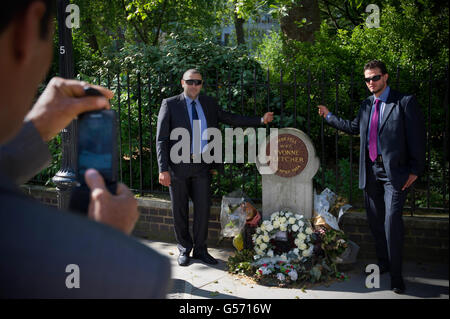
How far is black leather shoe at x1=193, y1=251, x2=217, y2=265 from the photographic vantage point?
580 cm

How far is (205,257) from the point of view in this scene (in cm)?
585

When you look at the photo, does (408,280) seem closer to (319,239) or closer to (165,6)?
(319,239)

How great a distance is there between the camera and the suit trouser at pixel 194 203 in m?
5.89

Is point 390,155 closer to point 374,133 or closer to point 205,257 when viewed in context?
point 374,133

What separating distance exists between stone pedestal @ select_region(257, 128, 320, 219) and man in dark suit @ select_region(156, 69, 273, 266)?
392mm

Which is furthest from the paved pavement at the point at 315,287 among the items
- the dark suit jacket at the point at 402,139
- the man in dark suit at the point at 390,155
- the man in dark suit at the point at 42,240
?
the man in dark suit at the point at 42,240

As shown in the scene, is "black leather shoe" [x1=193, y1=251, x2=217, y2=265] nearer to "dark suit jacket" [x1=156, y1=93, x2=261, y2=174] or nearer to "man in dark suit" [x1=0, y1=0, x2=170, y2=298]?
"dark suit jacket" [x1=156, y1=93, x2=261, y2=174]

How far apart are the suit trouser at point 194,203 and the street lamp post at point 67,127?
1.21 m

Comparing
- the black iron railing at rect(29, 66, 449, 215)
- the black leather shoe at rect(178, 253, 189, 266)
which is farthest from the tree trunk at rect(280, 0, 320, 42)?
the black leather shoe at rect(178, 253, 189, 266)

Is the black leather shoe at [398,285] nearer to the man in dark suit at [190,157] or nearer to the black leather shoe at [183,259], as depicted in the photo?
the man in dark suit at [190,157]

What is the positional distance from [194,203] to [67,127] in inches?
68.6

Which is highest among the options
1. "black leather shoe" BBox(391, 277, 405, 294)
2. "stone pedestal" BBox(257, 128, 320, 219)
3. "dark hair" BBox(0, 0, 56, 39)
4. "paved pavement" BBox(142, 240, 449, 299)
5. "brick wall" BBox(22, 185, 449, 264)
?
"dark hair" BBox(0, 0, 56, 39)

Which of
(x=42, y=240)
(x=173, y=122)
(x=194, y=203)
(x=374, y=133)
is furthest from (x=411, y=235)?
(x=42, y=240)

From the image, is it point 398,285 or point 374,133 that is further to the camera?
point 374,133
